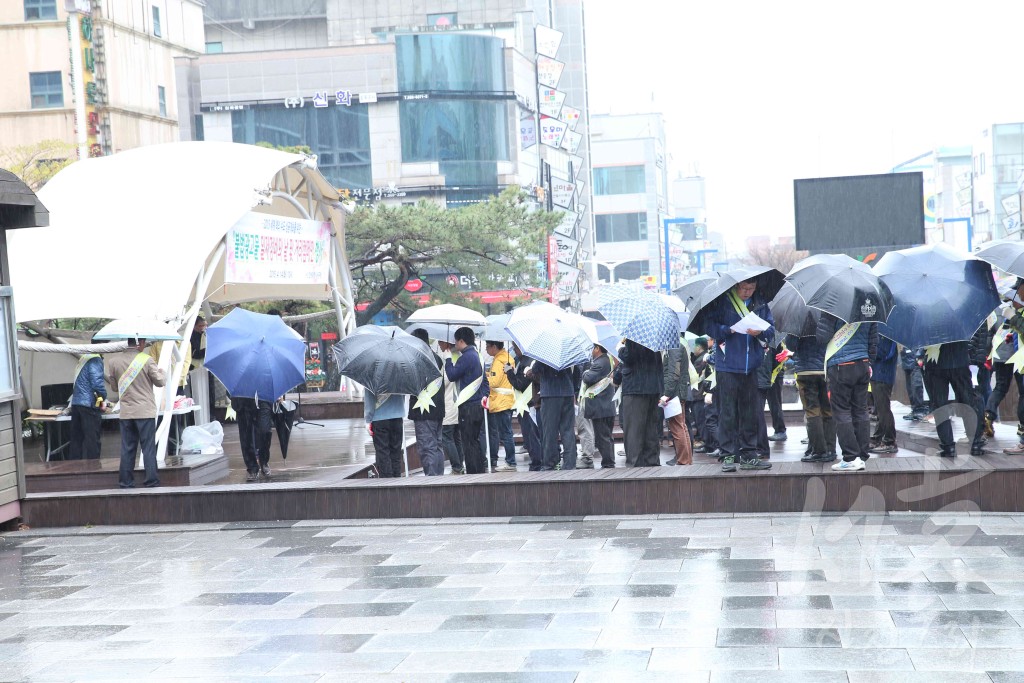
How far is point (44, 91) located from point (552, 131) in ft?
91.8

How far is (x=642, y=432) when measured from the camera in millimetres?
11430

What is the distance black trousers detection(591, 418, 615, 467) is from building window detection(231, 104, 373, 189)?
1867 inches

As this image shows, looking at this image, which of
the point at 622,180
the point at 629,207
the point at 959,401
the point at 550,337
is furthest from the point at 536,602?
the point at 622,180

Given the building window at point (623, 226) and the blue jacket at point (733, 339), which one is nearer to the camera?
the blue jacket at point (733, 339)

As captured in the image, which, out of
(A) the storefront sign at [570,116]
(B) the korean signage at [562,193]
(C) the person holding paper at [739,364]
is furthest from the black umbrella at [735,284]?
(A) the storefront sign at [570,116]

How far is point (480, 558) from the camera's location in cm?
849

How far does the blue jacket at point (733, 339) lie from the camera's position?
393 inches

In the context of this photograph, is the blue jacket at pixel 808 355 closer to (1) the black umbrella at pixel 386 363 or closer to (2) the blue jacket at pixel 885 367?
(2) the blue jacket at pixel 885 367

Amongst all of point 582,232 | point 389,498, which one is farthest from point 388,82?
point 389,498

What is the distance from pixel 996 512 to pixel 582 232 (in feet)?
226

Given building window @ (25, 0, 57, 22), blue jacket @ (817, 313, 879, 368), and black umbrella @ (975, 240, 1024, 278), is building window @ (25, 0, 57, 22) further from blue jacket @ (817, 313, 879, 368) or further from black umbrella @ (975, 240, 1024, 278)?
black umbrella @ (975, 240, 1024, 278)

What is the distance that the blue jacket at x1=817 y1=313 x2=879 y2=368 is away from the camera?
32.0 feet

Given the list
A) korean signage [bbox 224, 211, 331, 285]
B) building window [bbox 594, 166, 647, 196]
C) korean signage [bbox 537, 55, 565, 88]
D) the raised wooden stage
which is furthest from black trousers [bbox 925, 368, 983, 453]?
building window [bbox 594, 166, 647, 196]

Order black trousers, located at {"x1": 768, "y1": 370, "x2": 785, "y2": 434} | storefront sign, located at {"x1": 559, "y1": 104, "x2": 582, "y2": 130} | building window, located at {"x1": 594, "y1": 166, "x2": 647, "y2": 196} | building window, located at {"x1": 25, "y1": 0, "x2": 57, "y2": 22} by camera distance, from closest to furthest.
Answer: black trousers, located at {"x1": 768, "y1": 370, "x2": 785, "y2": 434} → building window, located at {"x1": 25, "y1": 0, "x2": 57, "y2": 22} → storefront sign, located at {"x1": 559, "y1": 104, "x2": 582, "y2": 130} → building window, located at {"x1": 594, "y1": 166, "x2": 647, "y2": 196}
